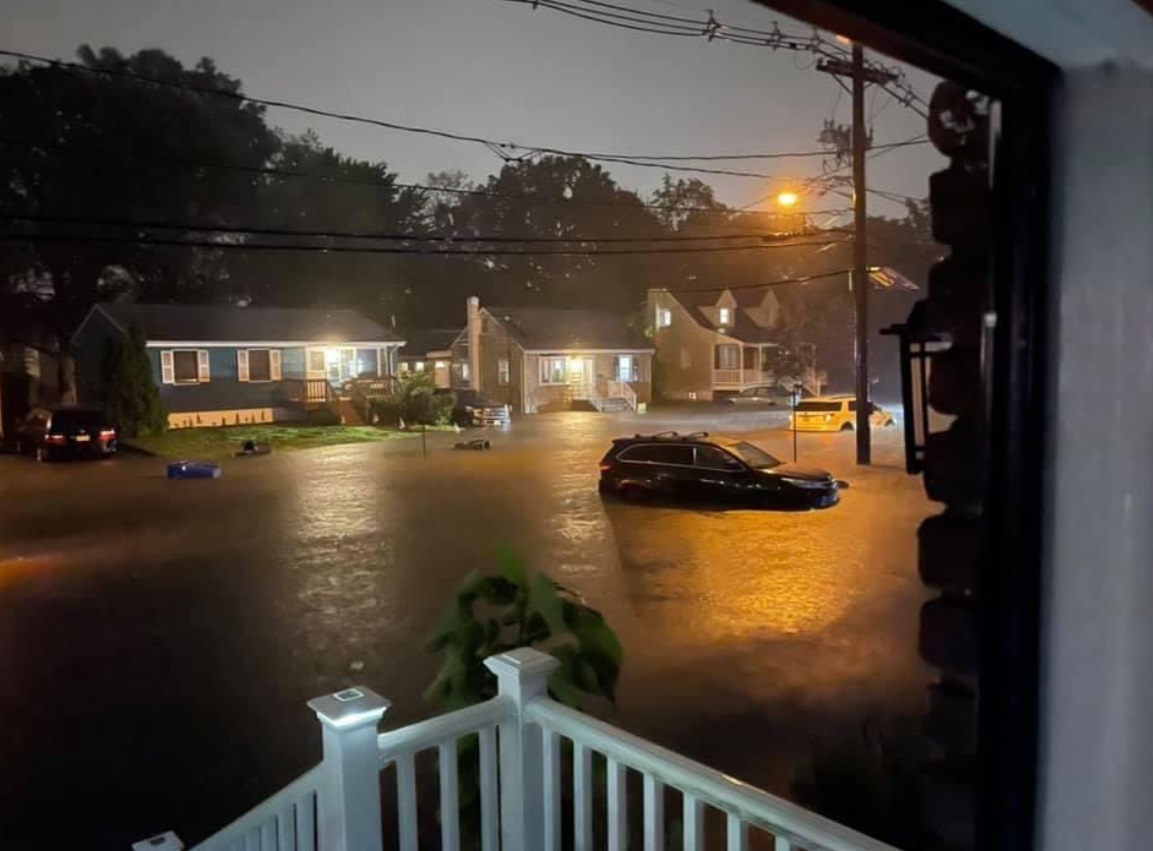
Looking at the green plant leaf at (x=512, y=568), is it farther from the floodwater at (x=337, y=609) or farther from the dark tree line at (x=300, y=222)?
the dark tree line at (x=300, y=222)

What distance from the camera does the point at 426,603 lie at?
2104 mm

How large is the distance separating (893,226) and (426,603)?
4.43 feet

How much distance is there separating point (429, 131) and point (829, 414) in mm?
1185

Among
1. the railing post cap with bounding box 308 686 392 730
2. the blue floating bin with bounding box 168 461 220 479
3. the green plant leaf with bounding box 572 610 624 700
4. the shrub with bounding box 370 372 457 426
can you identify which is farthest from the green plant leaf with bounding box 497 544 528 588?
the blue floating bin with bounding box 168 461 220 479

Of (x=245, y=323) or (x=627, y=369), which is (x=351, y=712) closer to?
(x=245, y=323)

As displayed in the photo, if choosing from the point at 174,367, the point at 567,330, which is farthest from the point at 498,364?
the point at 174,367

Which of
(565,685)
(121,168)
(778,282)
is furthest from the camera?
(778,282)

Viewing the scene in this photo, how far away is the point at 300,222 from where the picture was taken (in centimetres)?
206

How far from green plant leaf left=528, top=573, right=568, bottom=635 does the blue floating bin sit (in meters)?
0.84

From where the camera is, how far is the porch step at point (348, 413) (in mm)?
2217

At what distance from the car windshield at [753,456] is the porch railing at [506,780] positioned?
904mm

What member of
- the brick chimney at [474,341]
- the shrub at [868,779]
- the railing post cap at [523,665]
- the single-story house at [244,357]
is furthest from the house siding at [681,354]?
the railing post cap at [523,665]

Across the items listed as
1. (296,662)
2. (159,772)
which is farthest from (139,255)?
(159,772)

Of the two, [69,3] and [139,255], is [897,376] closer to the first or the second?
[139,255]
